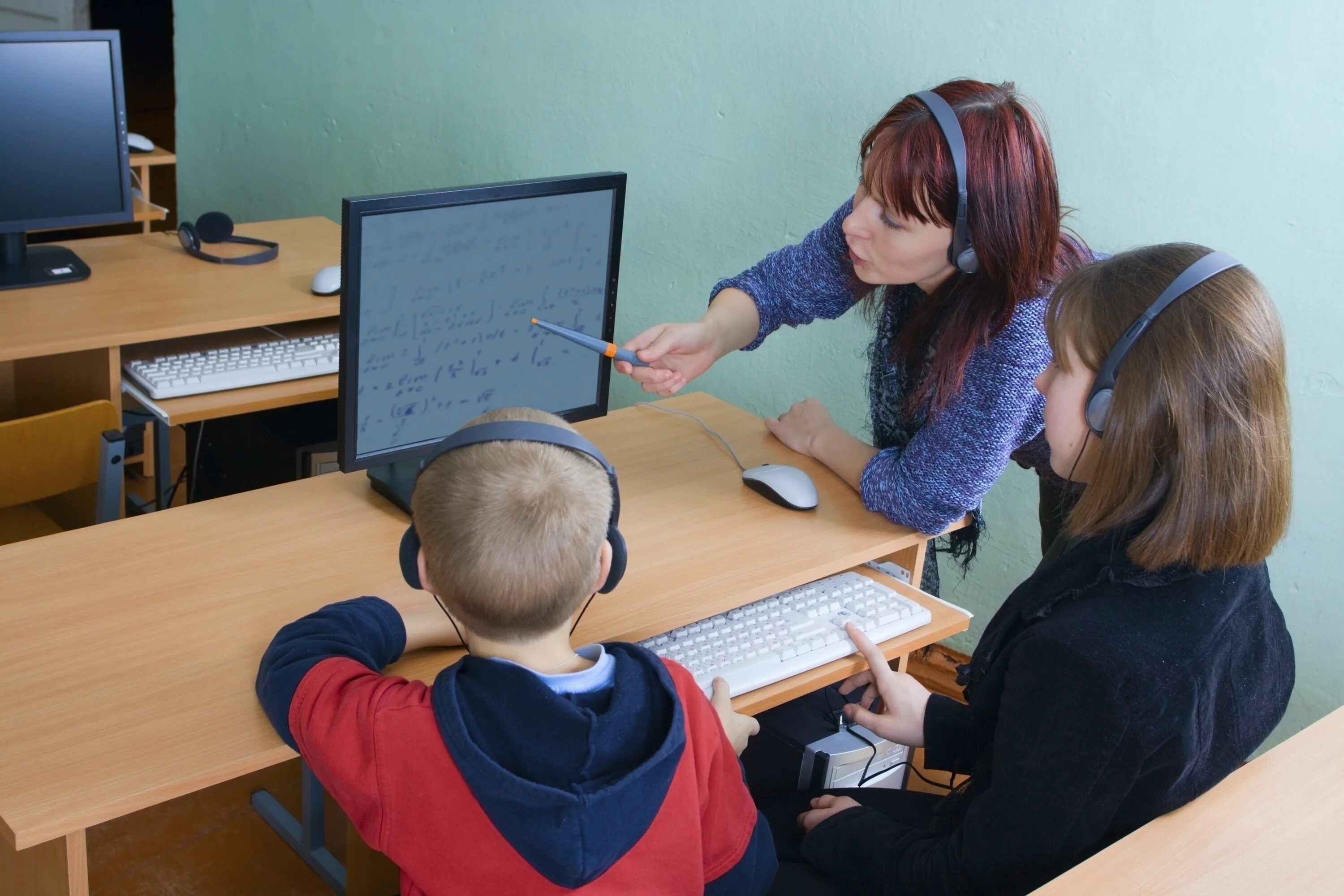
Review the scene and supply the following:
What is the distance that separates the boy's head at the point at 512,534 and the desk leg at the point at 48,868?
0.39 meters

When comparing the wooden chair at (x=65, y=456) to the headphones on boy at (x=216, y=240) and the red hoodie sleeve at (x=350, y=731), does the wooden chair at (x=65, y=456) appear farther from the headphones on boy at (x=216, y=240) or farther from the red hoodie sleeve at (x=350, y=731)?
the red hoodie sleeve at (x=350, y=731)

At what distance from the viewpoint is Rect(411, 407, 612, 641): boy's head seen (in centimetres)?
97

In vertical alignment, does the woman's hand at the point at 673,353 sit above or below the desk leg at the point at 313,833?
above

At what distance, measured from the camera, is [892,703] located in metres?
1.44

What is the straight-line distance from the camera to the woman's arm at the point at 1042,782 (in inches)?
41.4

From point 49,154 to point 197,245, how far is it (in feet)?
1.03

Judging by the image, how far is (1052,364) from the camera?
1.22 m

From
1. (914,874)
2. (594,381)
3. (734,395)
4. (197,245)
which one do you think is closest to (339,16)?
(197,245)

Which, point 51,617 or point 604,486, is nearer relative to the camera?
point 604,486

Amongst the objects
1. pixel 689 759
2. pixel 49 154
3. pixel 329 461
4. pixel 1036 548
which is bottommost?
pixel 1036 548

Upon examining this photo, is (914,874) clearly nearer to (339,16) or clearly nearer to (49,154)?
(49,154)

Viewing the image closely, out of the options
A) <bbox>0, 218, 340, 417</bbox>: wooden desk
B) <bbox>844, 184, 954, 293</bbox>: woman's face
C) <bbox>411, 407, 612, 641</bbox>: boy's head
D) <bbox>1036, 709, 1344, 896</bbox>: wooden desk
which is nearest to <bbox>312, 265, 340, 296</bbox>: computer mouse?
<bbox>0, 218, 340, 417</bbox>: wooden desk

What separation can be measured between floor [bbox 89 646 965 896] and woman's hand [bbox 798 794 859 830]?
795 millimetres

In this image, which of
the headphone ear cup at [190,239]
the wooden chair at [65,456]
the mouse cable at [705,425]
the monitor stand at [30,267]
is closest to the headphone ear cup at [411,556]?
the mouse cable at [705,425]
